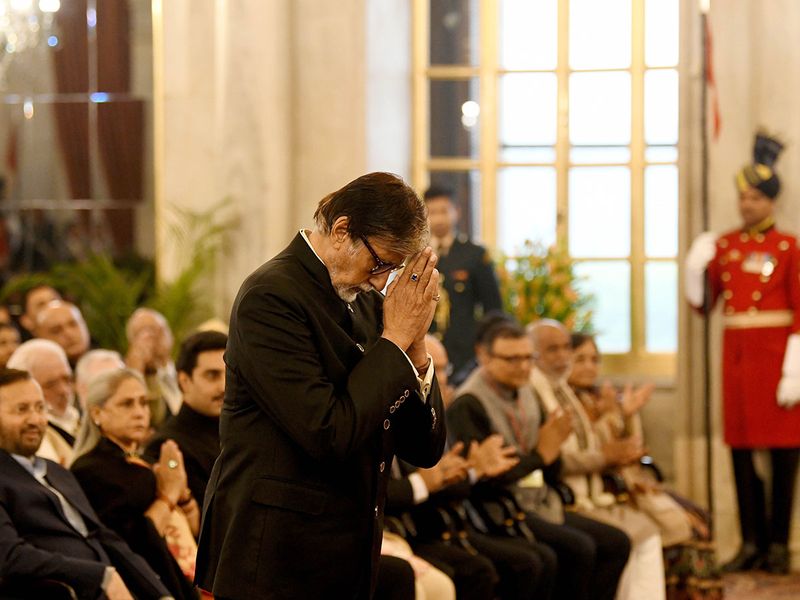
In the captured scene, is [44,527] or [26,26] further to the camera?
[26,26]

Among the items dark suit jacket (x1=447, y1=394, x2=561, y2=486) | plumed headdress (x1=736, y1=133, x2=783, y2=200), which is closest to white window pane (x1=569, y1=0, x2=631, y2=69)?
plumed headdress (x1=736, y1=133, x2=783, y2=200)

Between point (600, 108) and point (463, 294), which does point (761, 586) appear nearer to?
point (463, 294)

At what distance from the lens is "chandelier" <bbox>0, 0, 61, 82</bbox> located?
31.1 ft

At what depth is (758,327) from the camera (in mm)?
7719

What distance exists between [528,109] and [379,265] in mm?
6856

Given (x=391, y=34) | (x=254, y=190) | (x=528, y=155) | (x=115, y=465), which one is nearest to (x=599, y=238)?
(x=528, y=155)

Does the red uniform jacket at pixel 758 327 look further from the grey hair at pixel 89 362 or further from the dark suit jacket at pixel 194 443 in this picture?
the dark suit jacket at pixel 194 443

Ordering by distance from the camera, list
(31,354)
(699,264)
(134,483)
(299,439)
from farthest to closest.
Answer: (699,264), (31,354), (134,483), (299,439)

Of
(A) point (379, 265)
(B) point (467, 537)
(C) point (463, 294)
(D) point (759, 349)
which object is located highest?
(A) point (379, 265)

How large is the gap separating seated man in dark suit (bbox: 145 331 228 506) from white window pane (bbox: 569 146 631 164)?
195 inches

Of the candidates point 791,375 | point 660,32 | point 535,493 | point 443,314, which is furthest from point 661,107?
point 535,493

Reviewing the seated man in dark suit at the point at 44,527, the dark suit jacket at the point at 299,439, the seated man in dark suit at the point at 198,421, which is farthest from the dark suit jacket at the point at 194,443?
the dark suit jacket at the point at 299,439

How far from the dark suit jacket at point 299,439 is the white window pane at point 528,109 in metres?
6.80

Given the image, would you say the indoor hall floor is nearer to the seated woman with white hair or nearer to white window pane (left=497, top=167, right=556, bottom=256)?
white window pane (left=497, top=167, right=556, bottom=256)
